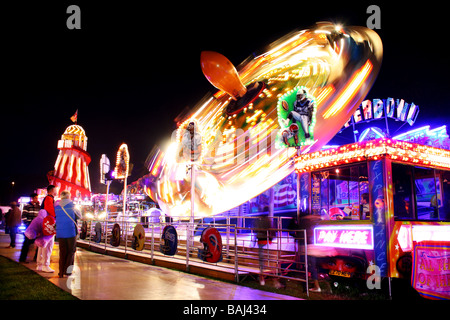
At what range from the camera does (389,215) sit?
708cm

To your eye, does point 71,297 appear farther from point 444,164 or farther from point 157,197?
point 157,197

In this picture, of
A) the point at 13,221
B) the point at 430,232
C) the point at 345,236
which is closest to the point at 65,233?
the point at 345,236

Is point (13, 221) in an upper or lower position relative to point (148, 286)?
upper

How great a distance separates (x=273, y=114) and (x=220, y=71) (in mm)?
3530

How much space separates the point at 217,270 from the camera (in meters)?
8.52

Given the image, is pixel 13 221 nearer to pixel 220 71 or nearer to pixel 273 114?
pixel 220 71

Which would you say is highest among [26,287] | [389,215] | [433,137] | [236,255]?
[433,137]

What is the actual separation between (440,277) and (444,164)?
3856 mm

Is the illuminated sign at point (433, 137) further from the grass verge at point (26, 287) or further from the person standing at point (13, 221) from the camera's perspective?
the person standing at point (13, 221)

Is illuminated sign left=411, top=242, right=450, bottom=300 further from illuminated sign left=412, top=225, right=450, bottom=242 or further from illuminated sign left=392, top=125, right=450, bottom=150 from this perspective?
illuminated sign left=392, top=125, right=450, bottom=150

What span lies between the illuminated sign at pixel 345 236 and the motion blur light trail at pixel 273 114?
928 cm

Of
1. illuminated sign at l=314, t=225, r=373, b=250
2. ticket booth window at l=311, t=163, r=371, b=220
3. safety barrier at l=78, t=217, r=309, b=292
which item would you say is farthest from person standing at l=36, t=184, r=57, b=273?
ticket booth window at l=311, t=163, r=371, b=220

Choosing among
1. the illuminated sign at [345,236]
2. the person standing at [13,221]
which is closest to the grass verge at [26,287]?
the illuminated sign at [345,236]
